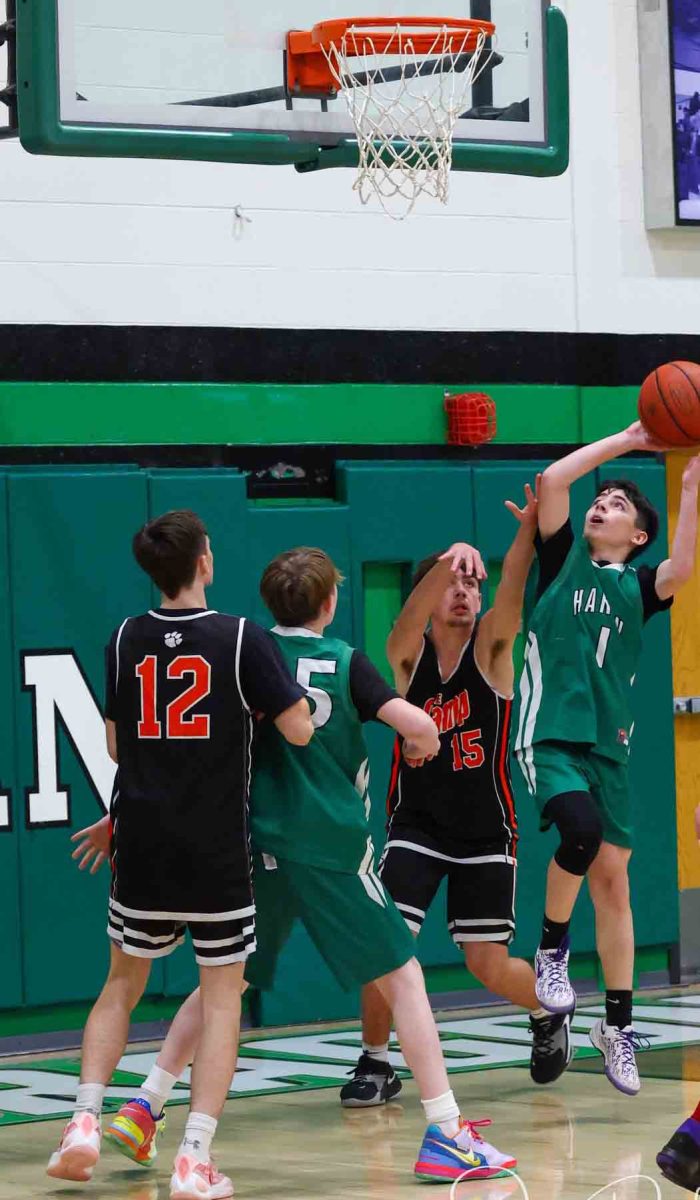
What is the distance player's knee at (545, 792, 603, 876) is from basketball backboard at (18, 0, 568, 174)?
212cm

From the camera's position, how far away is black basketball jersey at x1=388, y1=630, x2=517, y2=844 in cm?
662

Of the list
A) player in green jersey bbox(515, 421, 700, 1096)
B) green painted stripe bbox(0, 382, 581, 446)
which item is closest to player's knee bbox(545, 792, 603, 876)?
player in green jersey bbox(515, 421, 700, 1096)

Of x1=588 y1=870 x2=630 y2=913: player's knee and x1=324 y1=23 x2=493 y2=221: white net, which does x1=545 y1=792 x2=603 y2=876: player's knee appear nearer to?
x1=588 y1=870 x2=630 y2=913: player's knee

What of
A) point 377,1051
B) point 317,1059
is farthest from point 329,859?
point 317,1059

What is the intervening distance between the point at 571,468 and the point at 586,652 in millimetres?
673

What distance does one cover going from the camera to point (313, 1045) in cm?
799

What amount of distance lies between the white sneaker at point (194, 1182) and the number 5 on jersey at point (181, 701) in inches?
42.9

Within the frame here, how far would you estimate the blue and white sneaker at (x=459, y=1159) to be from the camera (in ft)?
18.0

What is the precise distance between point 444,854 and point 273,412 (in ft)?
8.53

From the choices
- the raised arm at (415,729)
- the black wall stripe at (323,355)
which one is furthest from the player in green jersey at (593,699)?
the black wall stripe at (323,355)

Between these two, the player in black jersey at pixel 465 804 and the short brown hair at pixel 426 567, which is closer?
the short brown hair at pixel 426 567

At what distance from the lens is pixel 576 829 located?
649 centimetres

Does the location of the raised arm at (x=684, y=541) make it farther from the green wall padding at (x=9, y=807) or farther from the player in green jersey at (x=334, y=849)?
the green wall padding at (x=9, y=807)

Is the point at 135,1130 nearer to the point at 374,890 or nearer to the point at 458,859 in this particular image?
the point at 374,890
